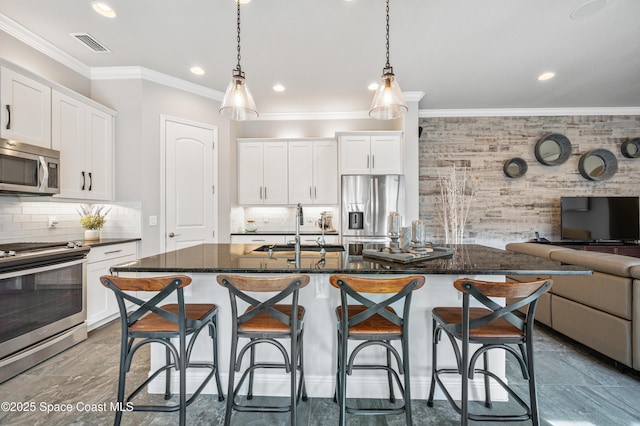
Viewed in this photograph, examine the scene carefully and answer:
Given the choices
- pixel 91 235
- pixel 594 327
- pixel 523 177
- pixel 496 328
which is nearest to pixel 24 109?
pixel 91 235

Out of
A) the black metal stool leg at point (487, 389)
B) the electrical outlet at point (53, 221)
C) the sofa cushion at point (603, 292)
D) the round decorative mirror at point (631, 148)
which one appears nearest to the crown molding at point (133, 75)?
the electrical outlet at point (53, 221)

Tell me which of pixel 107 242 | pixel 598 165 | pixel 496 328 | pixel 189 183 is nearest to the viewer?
pixel 496 328

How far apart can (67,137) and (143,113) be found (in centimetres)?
85

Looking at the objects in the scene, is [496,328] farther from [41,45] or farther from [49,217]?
[41,45]

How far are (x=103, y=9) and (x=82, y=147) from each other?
4.57 feet

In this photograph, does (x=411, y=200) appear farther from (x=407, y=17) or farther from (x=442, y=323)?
(x=442, y=323)

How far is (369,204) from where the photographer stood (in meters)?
4.10

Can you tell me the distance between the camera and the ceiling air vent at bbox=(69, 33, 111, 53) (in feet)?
9.10

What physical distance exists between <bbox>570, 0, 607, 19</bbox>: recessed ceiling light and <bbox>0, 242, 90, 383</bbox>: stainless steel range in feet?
15.7

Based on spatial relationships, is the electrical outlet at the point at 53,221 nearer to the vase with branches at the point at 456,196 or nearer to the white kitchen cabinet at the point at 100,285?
the white kitchen cabinet at the point at 100,285

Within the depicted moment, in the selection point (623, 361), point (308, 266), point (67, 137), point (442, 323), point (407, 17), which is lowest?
point (623, 361)

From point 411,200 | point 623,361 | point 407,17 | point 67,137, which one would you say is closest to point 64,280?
point 67,137

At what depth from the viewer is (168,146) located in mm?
3654

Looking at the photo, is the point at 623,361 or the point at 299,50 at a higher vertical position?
the point at 299,50
